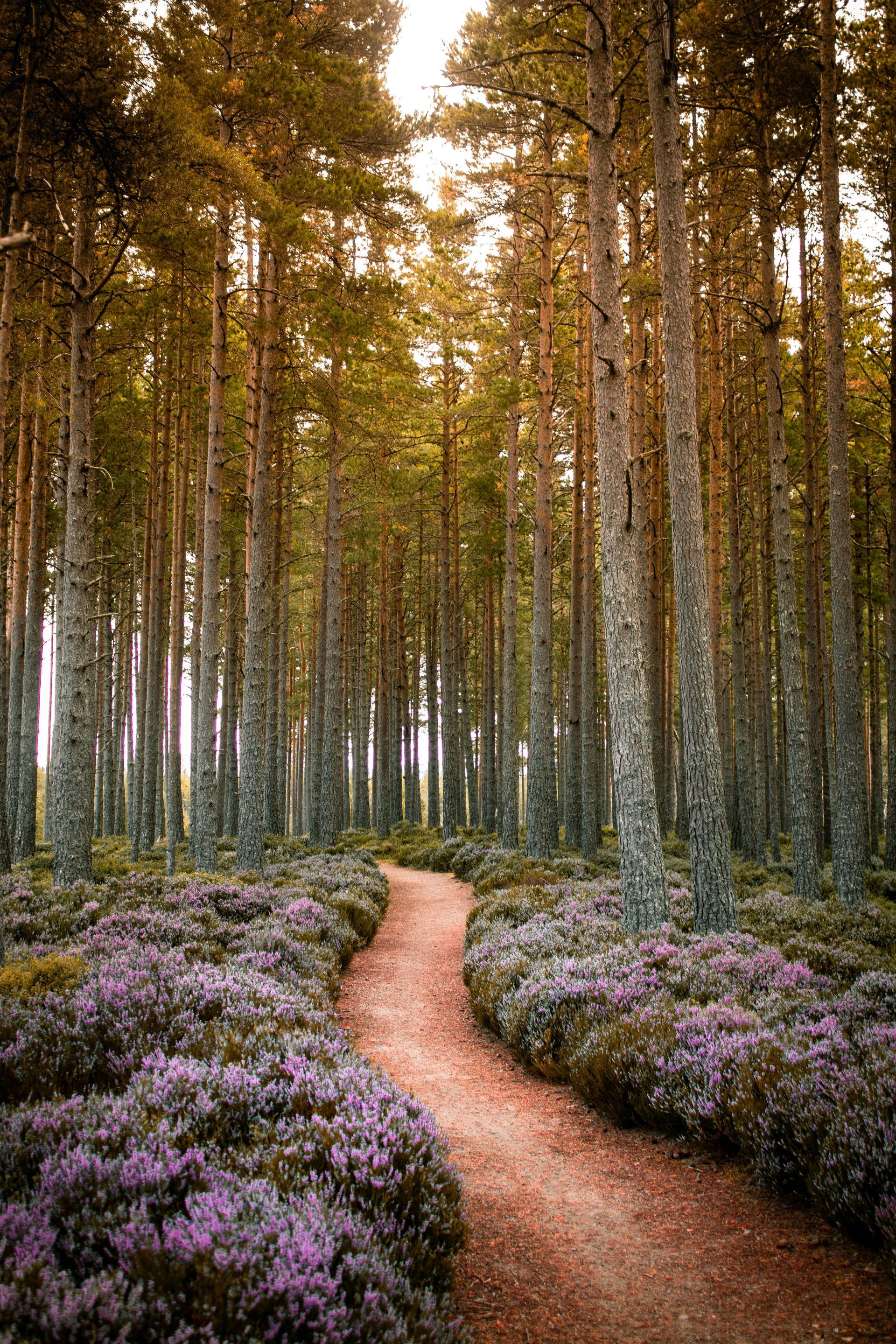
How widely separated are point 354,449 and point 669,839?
13.2 m

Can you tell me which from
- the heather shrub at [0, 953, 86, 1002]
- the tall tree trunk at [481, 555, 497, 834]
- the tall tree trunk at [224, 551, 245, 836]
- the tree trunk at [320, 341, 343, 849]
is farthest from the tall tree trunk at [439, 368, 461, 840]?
the heather shrub at [0, 953, 86, 1002]

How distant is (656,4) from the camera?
7.81 m

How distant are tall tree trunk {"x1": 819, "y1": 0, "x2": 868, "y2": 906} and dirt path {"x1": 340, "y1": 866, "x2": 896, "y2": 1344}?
7054 mm

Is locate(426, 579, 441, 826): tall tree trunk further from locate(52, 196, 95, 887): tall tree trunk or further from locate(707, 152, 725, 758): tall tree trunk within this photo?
locate(52, 196, 95, 887): tall tree trunk

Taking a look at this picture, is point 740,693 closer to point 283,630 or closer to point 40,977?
point 40,977

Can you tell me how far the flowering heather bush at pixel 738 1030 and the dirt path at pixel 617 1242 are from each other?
0.70 ft

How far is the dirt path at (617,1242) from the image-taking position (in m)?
2.90

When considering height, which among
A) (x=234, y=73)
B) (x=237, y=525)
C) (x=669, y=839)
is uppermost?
(x=234, y=73)

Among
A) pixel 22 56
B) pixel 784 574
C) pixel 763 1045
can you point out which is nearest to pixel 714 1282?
pixel 763 1045

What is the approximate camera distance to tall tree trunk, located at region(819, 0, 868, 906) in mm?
10281

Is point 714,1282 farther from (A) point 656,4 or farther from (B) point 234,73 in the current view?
(B) point 234,73

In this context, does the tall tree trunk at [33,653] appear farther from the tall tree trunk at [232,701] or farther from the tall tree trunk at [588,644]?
the tall tree trunk at [588,644]

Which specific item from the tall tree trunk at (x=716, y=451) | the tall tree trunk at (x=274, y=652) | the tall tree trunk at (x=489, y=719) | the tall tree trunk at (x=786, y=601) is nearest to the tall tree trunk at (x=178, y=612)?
the tall tree trunk at (x=274, y=652)

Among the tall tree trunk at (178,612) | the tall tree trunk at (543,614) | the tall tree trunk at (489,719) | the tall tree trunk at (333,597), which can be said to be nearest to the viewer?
the tall tree trunk at (543,614)
